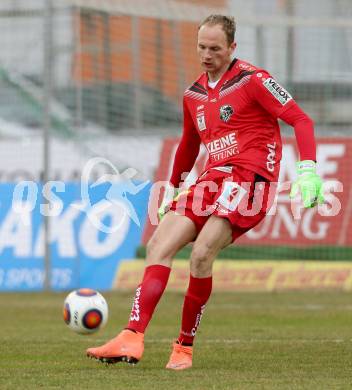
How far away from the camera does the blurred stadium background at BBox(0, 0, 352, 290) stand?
57.2ft

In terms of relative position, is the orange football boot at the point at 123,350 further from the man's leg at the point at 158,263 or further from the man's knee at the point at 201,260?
the man's knee at the point at 201,260

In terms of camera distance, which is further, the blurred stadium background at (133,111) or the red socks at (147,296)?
the blurred stadium background at (133,111)

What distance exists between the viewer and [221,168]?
766 centimetres

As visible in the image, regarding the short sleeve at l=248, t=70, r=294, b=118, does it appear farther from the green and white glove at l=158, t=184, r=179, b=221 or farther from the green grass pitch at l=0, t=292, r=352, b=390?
the green grass pitch at l=0, t=292, r=352, b=390

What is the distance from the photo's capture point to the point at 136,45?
19922mm

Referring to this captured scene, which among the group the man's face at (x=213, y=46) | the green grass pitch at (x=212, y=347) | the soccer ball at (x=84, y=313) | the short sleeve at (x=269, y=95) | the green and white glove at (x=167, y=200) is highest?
the man's face at (x=213, y=46)

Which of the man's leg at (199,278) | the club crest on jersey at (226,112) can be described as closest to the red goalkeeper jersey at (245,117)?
the club crest on jersey at (226,112)

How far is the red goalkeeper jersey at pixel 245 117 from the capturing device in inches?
297

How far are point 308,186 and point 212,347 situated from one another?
92.2 inches

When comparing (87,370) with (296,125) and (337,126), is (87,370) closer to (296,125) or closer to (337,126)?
(296,125)

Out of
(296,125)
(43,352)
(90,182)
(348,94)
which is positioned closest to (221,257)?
(90,182)

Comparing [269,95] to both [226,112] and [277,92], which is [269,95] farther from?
[226,112]

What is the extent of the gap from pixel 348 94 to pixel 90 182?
468 centimetres

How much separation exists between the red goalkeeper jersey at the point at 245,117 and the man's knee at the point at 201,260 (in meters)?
0.63
